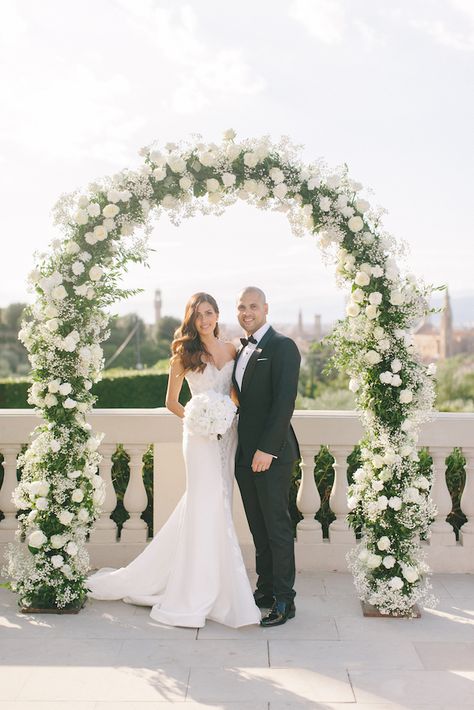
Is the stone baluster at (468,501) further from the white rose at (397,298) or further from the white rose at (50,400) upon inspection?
Result: the white rose at (50,400)

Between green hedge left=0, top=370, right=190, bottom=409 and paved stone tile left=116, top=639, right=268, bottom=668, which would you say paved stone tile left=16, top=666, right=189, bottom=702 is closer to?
paved stone tile left=116, top=639, right=268, bottom=668

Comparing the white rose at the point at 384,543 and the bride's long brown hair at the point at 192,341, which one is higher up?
the bride's long brown hair at the point at 192,341

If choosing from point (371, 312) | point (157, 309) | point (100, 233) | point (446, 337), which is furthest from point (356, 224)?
point (157, 309)

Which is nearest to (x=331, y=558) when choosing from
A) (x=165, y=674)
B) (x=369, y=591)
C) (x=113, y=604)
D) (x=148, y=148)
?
(x=369, y=591)

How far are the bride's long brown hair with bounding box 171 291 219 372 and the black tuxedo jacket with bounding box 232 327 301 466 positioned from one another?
333mm

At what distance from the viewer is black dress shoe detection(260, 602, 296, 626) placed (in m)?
4.51

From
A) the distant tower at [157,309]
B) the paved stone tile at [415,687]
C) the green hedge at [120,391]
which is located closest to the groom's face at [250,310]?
the paved stone tile at [415,687]

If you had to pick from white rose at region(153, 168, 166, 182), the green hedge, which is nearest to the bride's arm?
white rose at region(153, 168, 166, 182)

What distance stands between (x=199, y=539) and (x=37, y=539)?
1.03 meters

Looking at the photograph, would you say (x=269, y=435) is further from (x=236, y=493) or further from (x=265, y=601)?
(x=236, y=493)

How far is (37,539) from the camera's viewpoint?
15.7 ft

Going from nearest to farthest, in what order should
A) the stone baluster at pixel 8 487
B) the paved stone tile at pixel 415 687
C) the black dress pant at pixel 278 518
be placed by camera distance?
1. the paved stone tile at pixel 415 687
2. the black dress pant at pixel 278 518
3. the stone baluster at pixel 8 487

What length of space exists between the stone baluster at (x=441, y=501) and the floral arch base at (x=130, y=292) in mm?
713

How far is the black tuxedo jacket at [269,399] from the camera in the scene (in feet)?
15.0
